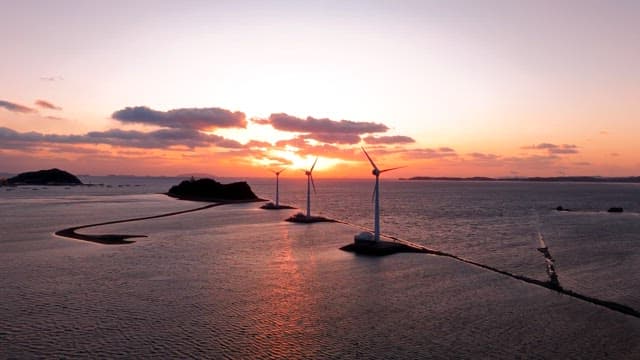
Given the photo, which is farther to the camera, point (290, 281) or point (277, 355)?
point (290, 281)

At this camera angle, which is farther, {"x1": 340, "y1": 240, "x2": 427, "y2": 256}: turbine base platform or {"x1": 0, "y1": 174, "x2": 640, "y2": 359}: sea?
{"x1": 340, "y1": 240, "x2": 427, "y2": 256}: turbine base platform

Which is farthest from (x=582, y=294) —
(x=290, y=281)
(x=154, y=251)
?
(x=154, y=251)

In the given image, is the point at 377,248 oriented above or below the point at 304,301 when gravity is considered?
above

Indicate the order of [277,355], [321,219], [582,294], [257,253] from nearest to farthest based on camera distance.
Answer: [277,355] < [582,294] < [257,253] < [321,219]

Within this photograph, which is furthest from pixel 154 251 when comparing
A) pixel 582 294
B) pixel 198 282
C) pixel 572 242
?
pixel 572 242

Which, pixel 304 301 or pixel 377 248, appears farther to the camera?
pixel 377 248

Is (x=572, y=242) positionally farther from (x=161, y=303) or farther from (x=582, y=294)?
(x=161, y=303)

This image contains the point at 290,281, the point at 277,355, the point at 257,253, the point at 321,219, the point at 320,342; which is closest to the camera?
the point at 277,355

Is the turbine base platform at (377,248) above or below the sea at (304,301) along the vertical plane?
above

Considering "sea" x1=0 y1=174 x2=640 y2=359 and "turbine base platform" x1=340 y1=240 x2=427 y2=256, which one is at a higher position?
"turbine base platform" x1=340 y1=240 x2=427 y2=256

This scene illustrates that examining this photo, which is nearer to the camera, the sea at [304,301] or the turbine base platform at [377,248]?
the sea at [304,301]
